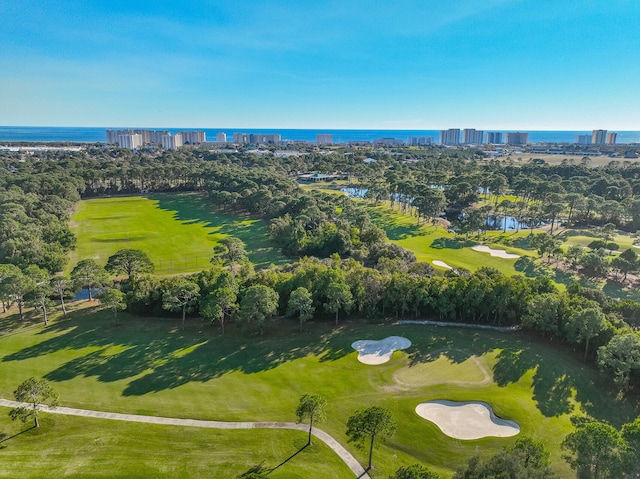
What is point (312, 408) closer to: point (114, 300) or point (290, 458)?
point (290, 458)

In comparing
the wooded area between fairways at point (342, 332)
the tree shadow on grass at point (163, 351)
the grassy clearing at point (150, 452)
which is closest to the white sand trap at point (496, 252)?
the wooded area between fairways at point (342, 332)

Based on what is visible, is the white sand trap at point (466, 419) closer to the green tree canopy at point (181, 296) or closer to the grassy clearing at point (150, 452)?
the grassy clearing at point (150, 452)

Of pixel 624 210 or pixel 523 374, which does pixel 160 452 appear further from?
pixel 624 210

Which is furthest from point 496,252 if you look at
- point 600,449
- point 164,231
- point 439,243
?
point 164,231

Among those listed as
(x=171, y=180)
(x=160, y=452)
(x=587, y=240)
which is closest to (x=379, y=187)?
(x=587, y=240)

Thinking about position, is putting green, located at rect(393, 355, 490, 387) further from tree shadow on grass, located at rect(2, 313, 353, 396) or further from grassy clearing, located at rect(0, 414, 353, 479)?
grassy clearing, located at rect(0, 414, 353, 479)

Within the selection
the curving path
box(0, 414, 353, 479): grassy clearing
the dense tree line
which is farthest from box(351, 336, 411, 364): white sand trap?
box(0, 414, 353, 479): grassy clearing
